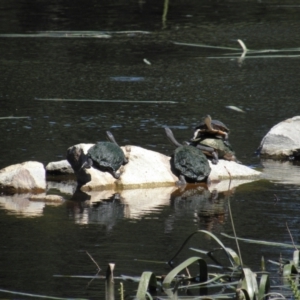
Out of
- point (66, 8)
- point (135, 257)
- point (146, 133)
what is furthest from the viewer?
point (66, 8)

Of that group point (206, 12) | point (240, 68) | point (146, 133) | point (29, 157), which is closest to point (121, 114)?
point (146, 133)

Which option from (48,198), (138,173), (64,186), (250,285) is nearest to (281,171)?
(138,173)

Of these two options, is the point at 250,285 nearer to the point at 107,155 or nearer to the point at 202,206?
the point at 202,206

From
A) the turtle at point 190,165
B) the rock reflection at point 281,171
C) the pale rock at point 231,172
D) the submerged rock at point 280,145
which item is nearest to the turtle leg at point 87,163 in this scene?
the turtle at point 190,165

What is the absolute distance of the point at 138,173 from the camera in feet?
25.0

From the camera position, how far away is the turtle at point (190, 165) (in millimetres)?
7656

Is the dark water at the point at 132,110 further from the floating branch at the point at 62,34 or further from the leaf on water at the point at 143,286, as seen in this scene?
the leaf on water at the point at 143,286

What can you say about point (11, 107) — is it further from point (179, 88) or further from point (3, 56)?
point (3, 56)

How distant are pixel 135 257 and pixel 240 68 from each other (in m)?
7.34

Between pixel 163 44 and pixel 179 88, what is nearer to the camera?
pixel 179 88

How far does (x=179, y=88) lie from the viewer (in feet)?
37.1

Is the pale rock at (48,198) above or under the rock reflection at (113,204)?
above

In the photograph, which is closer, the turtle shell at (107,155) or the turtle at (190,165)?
the turtle shell at (107,155)

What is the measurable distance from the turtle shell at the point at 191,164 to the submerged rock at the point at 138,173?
0.34ft
